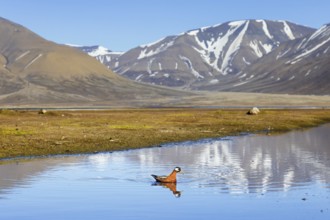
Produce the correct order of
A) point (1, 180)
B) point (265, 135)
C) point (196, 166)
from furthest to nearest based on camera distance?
point (265, 135), point (196, 166), point (1, 180)

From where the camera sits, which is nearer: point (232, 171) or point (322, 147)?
point (232, 171)

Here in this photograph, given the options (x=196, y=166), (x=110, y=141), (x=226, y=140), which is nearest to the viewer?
(x=196, y=166)

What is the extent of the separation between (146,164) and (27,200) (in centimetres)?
1397

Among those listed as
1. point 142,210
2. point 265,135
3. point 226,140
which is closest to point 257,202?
point 142,210

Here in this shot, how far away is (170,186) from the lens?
3112cm

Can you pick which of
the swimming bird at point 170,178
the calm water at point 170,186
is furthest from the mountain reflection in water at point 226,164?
the swimming bird at point 170,178

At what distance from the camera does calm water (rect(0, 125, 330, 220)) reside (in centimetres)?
2469

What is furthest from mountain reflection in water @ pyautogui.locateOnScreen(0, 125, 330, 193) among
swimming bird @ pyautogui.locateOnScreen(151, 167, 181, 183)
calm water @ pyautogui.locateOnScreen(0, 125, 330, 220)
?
swimming bird @ pyautogui.locateOnScreen(151, 167, 181, 183)

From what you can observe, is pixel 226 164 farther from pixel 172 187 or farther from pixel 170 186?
pixel 172 187

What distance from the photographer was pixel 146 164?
40125 mm

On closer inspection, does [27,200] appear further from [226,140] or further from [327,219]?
[226,140]

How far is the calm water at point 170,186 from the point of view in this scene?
24688 millimetres

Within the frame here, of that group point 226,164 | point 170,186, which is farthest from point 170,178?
point 226,164

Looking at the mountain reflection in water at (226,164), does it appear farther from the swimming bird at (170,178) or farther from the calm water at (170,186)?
the swimming bird at (170,178)
